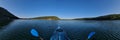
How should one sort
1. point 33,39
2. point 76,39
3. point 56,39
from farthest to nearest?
1. point 76,39
2. point 33,39
3. point 56,39

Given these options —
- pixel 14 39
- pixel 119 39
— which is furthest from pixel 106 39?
pixel 14 39

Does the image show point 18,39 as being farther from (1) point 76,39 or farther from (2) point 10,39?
(1) point 76,39

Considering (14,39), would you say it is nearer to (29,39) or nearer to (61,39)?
(29,39)

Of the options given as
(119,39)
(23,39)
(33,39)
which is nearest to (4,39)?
(23,39)

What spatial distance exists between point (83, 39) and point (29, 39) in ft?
47.2

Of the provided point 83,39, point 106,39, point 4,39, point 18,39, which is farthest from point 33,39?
point 106,39

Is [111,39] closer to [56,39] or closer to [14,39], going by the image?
[56,39]

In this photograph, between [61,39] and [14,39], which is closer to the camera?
[61,39]

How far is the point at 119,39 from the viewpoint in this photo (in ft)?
124

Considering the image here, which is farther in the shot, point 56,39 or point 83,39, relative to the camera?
point 83,39

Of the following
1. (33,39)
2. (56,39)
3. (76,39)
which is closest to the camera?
(56,39)

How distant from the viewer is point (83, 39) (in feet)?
124

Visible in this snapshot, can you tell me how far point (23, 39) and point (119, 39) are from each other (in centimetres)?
2569

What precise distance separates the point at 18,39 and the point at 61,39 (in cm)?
1446
